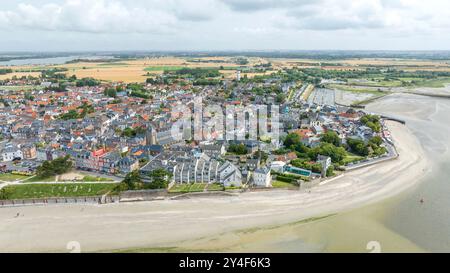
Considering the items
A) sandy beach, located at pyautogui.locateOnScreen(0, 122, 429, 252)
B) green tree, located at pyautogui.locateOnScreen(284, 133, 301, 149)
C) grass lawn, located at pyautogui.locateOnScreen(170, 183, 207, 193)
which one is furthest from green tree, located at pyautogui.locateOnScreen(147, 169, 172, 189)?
green tree, located at pyautogui.locateOnScreen(284, 133, 301, 149)

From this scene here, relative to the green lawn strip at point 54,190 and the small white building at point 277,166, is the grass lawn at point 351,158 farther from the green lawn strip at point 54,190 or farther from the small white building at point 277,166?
the green lawn strip at point 54,190

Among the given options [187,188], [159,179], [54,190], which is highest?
[159,179]

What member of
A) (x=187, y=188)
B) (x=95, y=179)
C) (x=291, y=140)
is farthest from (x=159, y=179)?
(x=291, y=140)

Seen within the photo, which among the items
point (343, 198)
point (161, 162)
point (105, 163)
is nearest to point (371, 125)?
point (343, 198)

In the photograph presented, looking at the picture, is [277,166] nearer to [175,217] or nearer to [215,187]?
[215,187]
